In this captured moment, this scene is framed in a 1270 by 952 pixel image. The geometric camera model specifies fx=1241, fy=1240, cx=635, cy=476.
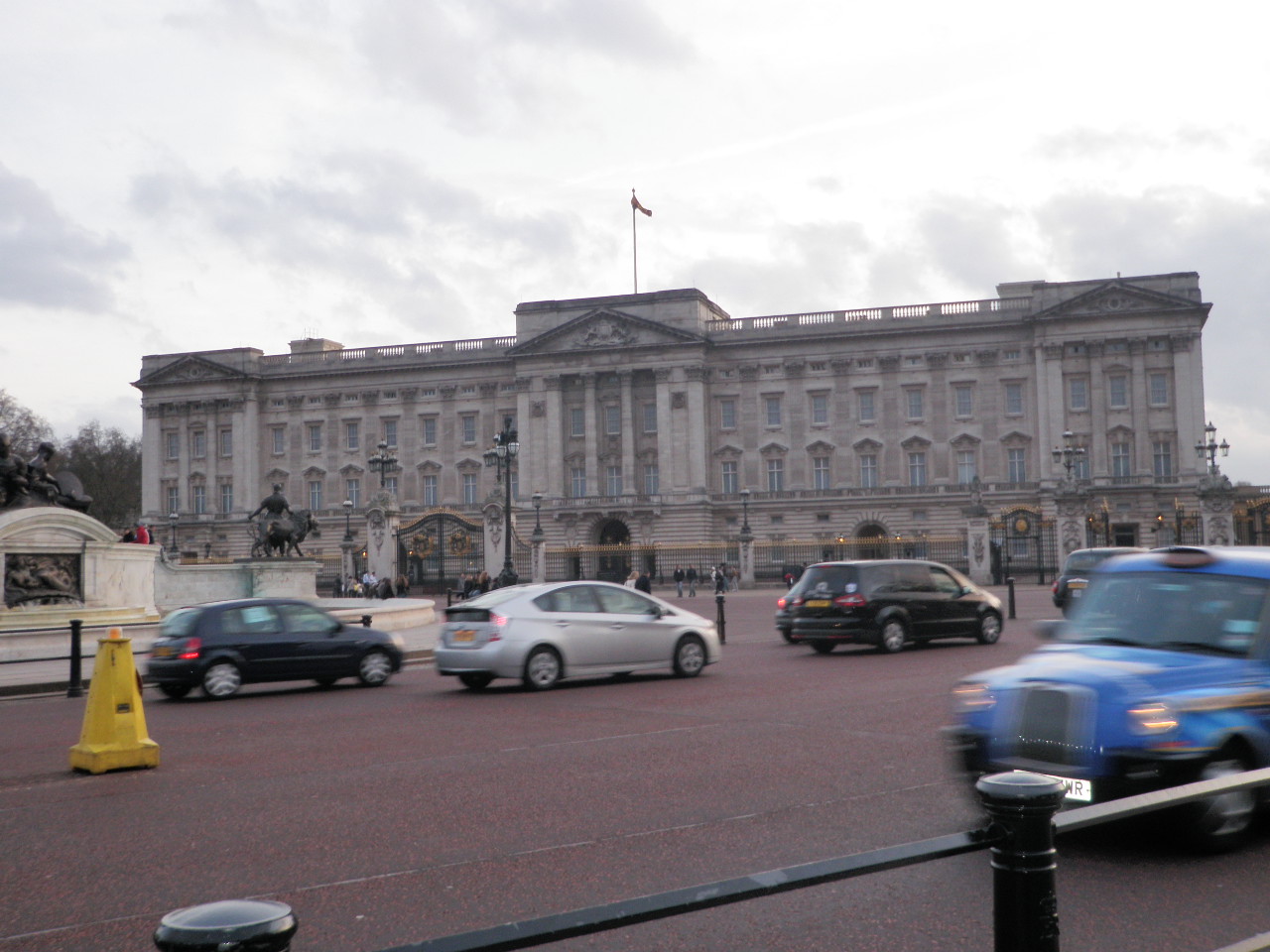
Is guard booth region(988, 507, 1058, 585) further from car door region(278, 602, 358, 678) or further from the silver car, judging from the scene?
car door region(278, 602, 358, 678)

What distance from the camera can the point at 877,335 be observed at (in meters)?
78.5

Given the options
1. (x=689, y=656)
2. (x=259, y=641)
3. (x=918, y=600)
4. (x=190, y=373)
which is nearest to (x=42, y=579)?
(x=259, y=641)

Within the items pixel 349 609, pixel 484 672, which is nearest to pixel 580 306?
pixel 349 609

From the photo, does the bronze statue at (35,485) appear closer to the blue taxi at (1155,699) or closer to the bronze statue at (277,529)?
the bronze statue at (277,529)

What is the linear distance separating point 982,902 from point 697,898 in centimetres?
387

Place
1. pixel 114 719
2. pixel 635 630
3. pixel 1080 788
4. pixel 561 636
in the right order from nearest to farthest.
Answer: pixel 1080 788 → pixel 114 719 → pixel 561 636 → pixel 635 630

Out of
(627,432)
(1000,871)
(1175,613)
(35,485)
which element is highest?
(627,432)

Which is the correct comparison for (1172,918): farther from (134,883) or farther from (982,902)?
(134,883)

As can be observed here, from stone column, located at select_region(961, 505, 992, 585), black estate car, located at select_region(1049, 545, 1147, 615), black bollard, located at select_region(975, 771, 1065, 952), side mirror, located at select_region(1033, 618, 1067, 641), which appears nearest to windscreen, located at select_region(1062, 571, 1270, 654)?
side mirror, located at select_region(1033, 618, 1067, 641)

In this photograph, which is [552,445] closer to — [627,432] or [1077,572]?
[627,432]

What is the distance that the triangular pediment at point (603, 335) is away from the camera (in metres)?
79.4

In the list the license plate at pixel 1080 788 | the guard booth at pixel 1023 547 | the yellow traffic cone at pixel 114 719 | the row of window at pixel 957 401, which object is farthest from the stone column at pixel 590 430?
the license plate at pixel 1080 788

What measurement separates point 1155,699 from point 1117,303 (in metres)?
71.9

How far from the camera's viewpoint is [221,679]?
1633 centimetres
